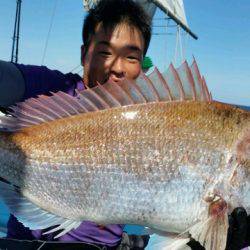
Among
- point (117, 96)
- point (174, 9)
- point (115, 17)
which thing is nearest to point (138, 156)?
point (117, 96)

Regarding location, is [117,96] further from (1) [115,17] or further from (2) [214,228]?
(1) [115,17]

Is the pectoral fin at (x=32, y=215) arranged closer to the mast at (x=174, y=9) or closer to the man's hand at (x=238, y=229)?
the man's hand at (x=238, y=229)

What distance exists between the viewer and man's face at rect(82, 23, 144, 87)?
104 inches

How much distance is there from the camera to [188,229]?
1964 millimetres

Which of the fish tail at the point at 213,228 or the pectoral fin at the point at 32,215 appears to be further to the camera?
the pectoral fin at the point at 32,215

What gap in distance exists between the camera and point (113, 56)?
8.73 feet

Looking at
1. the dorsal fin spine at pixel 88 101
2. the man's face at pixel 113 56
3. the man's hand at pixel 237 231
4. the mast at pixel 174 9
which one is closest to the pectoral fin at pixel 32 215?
the dorsal fin spine at pixel 88 101

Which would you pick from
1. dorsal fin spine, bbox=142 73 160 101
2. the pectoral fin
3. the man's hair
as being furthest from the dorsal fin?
the man's hair

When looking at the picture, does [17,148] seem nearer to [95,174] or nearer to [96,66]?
[95,174]

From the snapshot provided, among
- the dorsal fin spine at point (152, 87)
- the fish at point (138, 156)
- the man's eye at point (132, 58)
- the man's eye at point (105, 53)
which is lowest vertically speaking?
the fish at point (138, 156)

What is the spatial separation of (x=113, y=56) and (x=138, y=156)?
3.05ft

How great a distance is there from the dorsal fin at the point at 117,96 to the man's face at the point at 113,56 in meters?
0.64

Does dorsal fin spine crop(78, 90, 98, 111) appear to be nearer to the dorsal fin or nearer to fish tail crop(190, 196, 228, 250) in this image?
the dorsal fin

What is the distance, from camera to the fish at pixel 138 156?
193 centimetres
